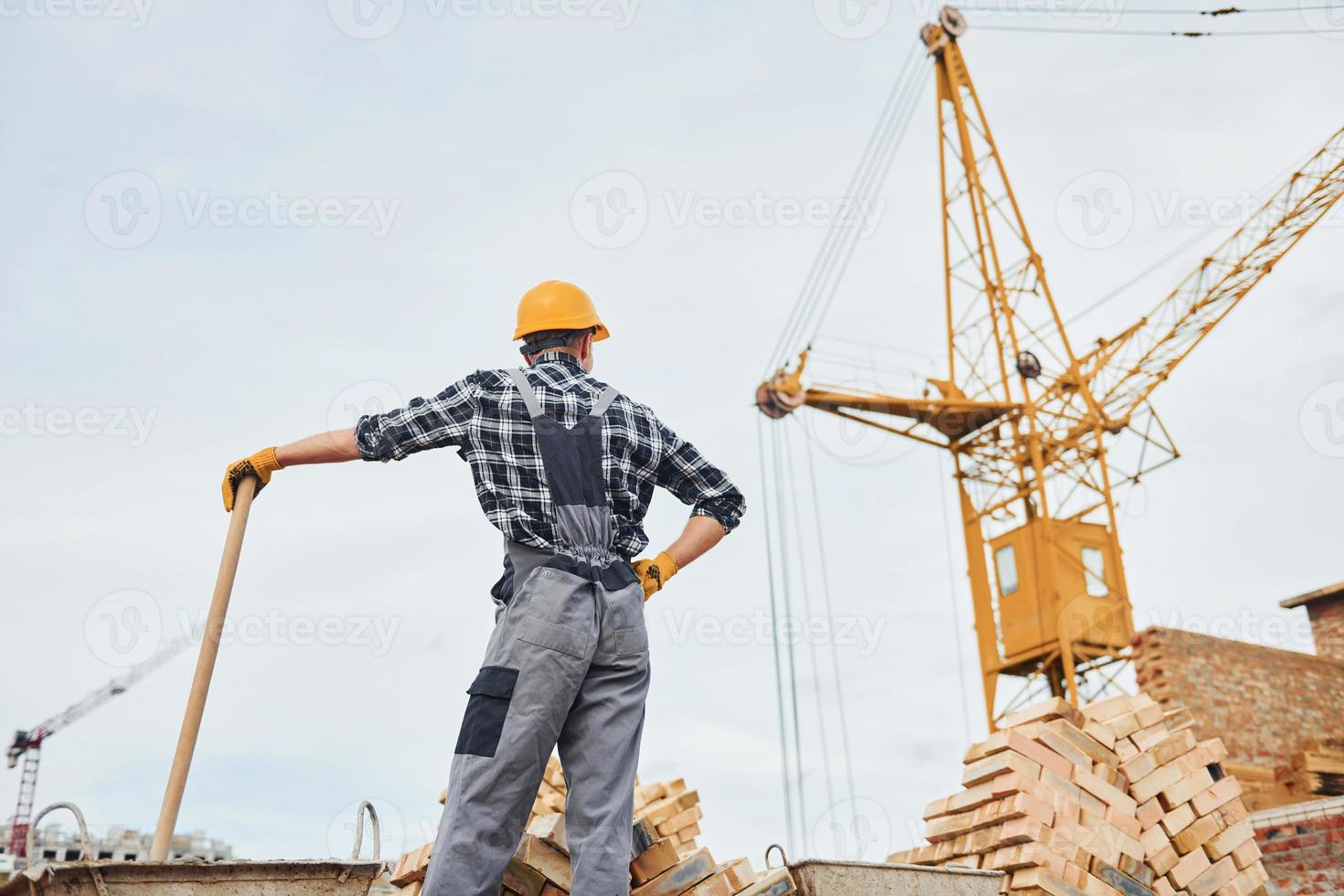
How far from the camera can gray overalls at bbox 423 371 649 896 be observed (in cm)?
307

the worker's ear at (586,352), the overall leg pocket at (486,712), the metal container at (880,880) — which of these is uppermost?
the worker's ear at (586,352)

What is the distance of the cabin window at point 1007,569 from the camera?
85.6 ft

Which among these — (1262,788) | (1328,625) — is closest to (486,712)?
(1262,788)

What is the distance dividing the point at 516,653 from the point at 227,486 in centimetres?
111

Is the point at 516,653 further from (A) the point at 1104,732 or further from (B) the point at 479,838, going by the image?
(A) the point at 1104,732

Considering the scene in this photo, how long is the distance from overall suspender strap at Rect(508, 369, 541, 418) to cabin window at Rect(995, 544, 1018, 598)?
78.5 feet

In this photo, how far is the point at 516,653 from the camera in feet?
10.3

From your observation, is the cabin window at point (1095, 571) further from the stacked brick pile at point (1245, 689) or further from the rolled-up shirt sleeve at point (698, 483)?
the rolled-up shirt sleeve at point (698, 483)

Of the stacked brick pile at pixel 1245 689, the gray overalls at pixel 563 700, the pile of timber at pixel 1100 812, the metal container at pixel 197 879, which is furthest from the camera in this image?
the stacked brick pile at pixel 1245 689

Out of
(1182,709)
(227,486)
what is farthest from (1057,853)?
(227,486)

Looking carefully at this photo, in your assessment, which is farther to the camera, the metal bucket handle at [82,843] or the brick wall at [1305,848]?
the brick wall at [1305,848]

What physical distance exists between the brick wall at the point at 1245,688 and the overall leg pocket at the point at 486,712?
678 inches

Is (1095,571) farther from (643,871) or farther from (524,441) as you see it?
(524,441)

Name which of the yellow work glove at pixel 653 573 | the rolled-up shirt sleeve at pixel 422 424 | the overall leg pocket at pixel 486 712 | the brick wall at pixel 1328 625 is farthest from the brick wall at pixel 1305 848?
the brick wall at pixel 1328 625
